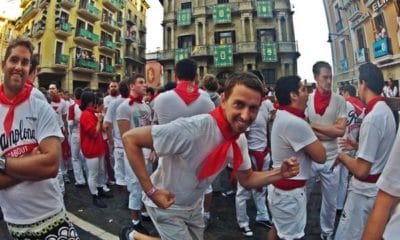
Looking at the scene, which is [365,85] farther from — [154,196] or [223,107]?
[154,196]

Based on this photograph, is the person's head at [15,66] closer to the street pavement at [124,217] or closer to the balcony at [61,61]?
the street pavement at [124,217]

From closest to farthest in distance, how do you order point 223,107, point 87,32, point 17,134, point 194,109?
point 17,134 → point 223,107 → point 194,109 → point 87,32

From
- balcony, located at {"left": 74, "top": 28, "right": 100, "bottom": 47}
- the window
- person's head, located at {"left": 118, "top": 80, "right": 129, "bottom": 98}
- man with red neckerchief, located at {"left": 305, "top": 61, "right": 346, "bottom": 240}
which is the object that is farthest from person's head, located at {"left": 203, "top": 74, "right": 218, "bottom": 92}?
balcony, located at {"left": 74, "top": 28, "right": 100, "bottom": 47}

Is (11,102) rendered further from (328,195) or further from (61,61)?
(61,61)

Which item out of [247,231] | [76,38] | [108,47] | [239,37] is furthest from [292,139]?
[108,47]

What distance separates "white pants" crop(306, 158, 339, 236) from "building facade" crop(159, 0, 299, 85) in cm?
2655

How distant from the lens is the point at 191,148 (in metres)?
1.96

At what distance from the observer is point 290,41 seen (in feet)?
101

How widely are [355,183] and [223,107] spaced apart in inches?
63.6

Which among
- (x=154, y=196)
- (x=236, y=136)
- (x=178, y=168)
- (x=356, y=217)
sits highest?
(x=236, y=136)

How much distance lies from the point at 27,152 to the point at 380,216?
193cm

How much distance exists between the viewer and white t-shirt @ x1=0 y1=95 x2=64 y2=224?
1901mm

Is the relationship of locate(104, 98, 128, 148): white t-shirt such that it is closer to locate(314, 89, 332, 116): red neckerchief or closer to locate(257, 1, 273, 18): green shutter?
locate(314, 89, 332, 116): red neckerchief

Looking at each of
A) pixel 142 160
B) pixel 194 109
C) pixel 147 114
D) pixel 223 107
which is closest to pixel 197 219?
pixel 142 160
